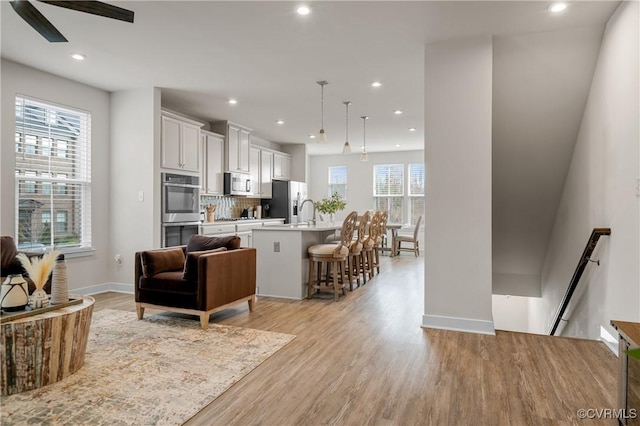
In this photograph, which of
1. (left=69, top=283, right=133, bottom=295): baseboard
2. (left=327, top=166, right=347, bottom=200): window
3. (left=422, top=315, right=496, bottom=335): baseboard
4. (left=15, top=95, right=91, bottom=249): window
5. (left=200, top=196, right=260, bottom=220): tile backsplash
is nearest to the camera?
(left=422, top=315, right=496, bottom=335): baseboard

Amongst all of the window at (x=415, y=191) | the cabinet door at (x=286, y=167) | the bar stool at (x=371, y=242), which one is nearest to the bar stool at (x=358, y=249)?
the bar stool at (x=371, y=242)

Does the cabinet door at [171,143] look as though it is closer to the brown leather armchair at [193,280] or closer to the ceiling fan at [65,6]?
the brown leather armchair at [193,280]

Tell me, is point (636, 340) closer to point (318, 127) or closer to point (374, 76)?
point (374, 76)

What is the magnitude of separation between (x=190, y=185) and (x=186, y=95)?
Result: 1.26 metres

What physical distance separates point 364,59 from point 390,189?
631 cm

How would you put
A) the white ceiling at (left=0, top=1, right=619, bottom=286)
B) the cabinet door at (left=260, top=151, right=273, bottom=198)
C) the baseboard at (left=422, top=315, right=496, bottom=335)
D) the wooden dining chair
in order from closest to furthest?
the white ceiling at (left=0, top=1, right=619, bottom=286)
the baseboard at (left=422, top=315, right=496, bottom=335)
the cabinet door at (left=260, top=151, right=273, bottom=198)
the wooden dining chair

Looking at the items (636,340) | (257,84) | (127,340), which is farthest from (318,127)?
(636,340)

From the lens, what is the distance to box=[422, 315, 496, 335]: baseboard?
10.9ft

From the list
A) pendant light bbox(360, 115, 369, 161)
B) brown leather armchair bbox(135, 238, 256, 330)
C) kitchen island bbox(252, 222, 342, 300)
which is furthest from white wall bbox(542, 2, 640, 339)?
brown leather armchair bbox(135, 238, 256, 330)

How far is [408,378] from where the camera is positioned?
2.43 m

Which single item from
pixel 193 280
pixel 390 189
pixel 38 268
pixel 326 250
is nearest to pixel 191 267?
pixel 193 280

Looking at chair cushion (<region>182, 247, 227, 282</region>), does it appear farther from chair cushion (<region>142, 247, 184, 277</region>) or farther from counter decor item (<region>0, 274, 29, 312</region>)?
counter decor item (<region>0, 274, 29, 312</region>)

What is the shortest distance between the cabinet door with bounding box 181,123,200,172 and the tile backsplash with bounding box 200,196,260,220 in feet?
3.77

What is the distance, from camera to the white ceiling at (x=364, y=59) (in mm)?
3000
